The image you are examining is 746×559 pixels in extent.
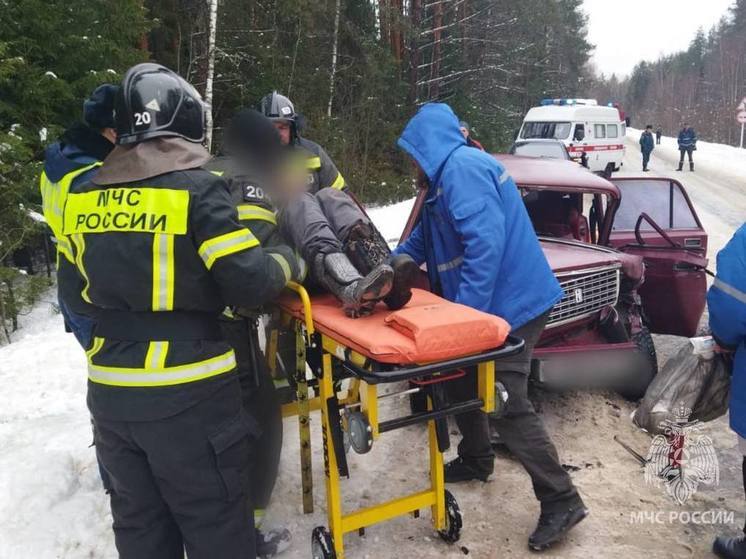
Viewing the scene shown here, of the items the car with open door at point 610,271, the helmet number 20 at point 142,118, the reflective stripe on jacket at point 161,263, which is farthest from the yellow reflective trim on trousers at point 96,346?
the car with open door at point 610,271

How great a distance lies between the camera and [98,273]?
2094 mm

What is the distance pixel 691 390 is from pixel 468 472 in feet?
4.58

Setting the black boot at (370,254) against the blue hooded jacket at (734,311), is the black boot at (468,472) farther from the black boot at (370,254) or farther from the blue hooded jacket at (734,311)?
the black boot at (370,254)

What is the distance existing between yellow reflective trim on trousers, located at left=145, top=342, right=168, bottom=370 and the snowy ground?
Answer: 1.52 metres

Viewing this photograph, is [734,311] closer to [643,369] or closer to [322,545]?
[643,369]

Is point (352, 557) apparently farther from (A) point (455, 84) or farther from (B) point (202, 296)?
(A) point (455, 84)

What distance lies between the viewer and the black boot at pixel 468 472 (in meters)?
3.77

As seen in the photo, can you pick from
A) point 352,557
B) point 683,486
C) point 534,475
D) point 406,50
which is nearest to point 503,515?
point 534,475

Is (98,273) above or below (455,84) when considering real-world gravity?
below

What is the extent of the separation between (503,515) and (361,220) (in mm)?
1877

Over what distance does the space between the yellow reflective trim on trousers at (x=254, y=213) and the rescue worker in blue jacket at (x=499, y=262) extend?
0.85m

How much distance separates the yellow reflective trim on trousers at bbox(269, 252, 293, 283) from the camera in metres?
2.46

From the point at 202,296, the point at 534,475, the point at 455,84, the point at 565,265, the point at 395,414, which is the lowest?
the point at 395,414

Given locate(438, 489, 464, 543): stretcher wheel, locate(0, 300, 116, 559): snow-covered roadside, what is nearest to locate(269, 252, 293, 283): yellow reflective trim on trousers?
locate(438, 489, 464, 543): stretcher wheel
